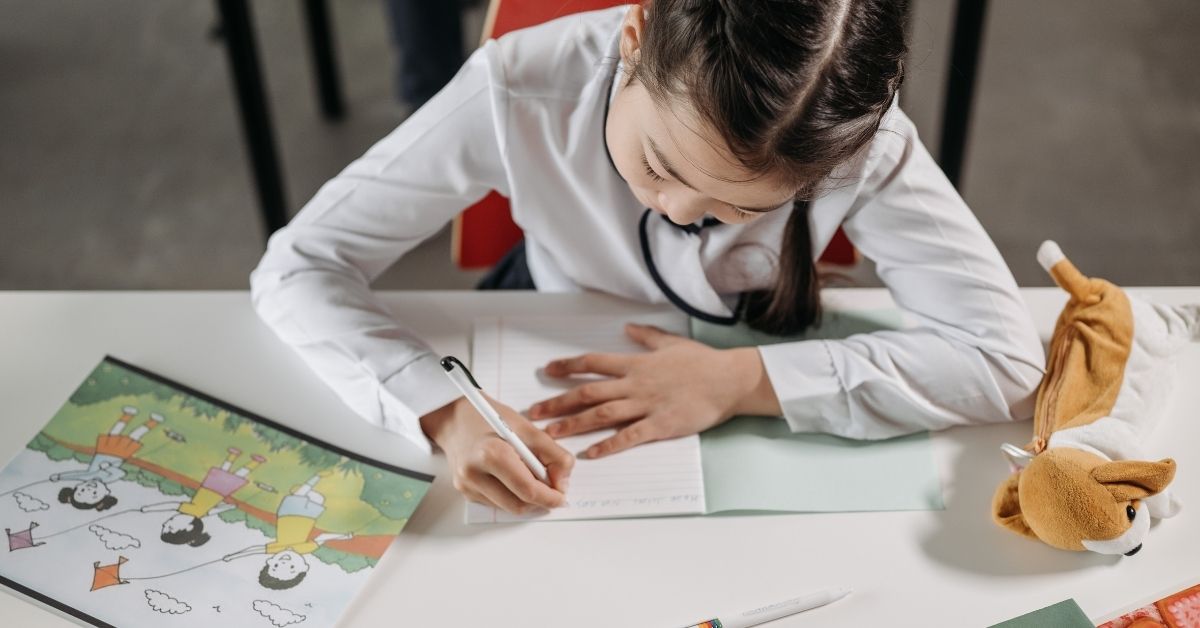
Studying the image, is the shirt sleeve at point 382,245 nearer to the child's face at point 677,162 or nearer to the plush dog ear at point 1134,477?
the child's face at point 677,162

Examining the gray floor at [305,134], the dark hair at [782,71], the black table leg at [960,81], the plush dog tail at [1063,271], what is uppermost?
the dark hair at [782,71]

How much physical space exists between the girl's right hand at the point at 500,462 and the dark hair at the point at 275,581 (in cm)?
13

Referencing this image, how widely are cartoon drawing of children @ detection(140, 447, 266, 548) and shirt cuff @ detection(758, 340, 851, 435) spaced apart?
1.31 feet

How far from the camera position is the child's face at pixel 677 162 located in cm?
74

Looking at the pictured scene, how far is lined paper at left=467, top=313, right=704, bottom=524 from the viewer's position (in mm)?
822

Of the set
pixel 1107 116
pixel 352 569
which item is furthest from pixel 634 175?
pixel 1107 116

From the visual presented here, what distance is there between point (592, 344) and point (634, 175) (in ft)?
0.63

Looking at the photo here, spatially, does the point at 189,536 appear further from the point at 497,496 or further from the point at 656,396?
the point at 656,396

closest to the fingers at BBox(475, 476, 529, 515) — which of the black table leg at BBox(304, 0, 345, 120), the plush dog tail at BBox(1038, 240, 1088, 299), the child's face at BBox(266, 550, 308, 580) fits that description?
the child's face at BBox(266, 550, 308, 580)

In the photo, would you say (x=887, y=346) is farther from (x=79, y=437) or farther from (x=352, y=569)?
(x=79, y=437)

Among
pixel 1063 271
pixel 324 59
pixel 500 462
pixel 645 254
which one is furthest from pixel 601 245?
pixel 324 59

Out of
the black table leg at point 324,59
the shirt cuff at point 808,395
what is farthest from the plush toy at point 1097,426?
the black table leg at point 324,59

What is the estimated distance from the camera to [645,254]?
1.00 m

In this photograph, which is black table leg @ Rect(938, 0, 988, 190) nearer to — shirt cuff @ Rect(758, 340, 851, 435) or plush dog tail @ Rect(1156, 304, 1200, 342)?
plush dog tail @ Rect(1156, 304, 1200, 342)
